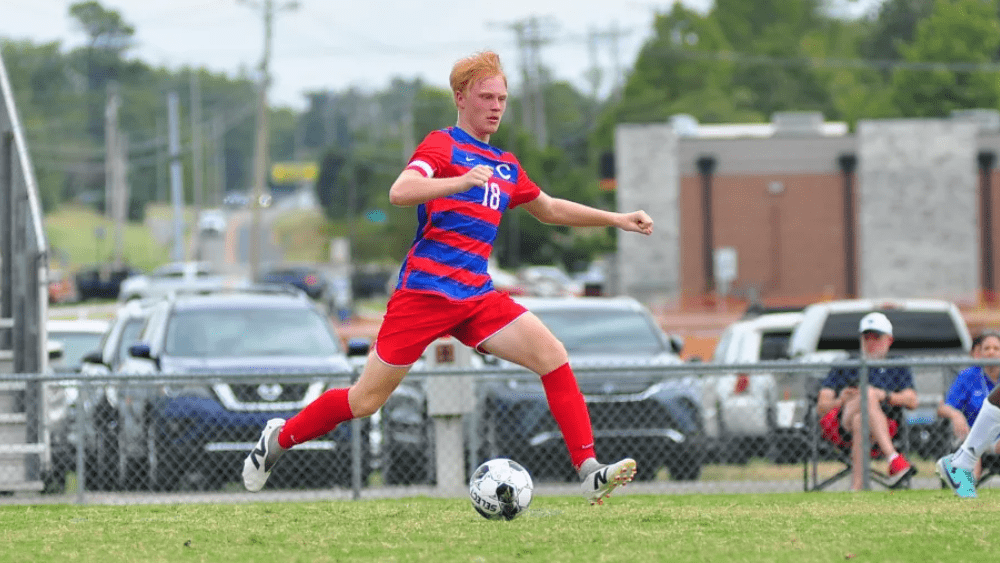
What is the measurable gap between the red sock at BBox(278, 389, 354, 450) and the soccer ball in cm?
65

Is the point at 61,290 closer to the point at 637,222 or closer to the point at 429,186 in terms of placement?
the point at 637,222

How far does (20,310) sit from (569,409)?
5891 millimetres

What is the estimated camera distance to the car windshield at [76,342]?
694 inches

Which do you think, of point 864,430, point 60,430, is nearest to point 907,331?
point 864,430

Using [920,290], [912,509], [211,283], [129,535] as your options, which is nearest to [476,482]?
[129,535]

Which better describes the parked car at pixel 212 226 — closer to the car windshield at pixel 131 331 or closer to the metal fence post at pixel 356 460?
the car windshield at pixel 131 331

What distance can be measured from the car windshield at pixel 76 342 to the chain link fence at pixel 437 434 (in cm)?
463

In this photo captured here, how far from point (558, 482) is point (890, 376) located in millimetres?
2464

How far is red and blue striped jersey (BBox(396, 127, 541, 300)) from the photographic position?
719 cm

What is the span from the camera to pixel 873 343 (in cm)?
1195

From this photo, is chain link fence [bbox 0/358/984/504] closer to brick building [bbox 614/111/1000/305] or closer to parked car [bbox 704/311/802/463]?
parked car [bbox 704/311/802/463]

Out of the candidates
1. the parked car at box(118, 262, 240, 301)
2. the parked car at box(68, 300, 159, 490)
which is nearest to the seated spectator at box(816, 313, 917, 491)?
the parked car at box(68, 300, 159, 490)

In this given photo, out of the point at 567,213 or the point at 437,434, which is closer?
the point at 567,213

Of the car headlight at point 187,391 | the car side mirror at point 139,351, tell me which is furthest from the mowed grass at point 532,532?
the car side mirror at point 139,351
